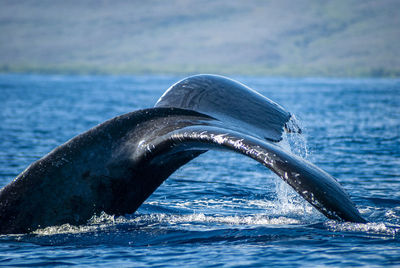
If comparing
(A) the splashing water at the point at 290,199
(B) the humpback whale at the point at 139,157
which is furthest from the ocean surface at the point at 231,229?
(B) the humpback whale at the point at 139,157

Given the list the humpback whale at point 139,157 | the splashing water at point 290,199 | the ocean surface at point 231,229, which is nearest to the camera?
the humpback whale at point 139,157

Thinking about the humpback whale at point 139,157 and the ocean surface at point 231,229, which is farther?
the ocean surface at point 231,229

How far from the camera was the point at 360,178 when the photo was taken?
40.8 ft

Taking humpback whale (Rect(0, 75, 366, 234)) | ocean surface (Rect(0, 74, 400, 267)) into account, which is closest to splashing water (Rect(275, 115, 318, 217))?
ocean surface (Rect(0, 74, 400, 267))

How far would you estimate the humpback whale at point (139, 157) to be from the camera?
5.39 metres

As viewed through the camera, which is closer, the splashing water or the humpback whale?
the humpback whale

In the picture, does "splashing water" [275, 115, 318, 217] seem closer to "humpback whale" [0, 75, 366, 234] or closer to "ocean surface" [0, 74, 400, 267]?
"ocean surface" [0, 74, 400, 267]

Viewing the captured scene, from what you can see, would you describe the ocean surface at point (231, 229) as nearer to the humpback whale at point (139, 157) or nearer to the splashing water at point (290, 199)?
the splashing water at point (290, 199)

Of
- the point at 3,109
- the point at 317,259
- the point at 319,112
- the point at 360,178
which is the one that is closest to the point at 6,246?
the point at 317,259

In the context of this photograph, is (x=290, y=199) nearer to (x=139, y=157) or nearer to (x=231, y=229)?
(x=231, y=229)

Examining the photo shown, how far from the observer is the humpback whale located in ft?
17.7

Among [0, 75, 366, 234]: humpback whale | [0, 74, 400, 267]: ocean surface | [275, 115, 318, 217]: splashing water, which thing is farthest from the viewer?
[275, 115, 318, 217]: splashing water

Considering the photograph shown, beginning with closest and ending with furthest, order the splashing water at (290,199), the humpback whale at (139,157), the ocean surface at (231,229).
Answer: the humpback whale at (139,157)
the ocean surface at (231,229)
the splashing water at (290,199)

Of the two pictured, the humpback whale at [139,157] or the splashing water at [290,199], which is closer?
the humpback whale at [139,157]
